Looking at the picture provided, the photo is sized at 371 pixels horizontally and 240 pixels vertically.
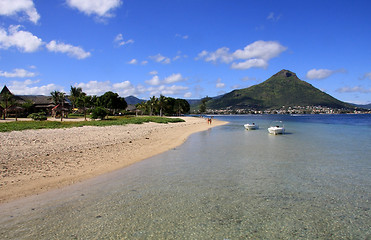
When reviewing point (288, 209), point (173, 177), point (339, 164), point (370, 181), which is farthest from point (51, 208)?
point (339, 164)

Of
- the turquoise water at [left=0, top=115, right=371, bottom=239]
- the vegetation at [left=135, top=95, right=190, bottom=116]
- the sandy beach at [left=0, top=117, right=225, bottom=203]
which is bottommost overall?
the turquoise water at [left=0, top=115, right=371, bottom=239]

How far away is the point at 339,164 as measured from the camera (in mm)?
13742

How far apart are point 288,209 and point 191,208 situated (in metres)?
3.07

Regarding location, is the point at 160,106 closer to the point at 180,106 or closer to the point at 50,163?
the point at 180,106

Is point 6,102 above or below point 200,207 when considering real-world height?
above

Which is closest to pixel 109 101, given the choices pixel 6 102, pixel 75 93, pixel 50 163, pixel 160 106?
pixel 75 93

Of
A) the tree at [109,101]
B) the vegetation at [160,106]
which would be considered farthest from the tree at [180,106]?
the tree at [109,101]

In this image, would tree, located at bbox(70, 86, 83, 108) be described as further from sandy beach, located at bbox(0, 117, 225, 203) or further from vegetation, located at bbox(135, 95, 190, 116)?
sandy beach, located at bbox(0, 117, 225, 203)

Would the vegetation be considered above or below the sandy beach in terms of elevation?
above

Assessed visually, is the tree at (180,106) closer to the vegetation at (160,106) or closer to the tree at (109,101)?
the vegetation at (160,106)

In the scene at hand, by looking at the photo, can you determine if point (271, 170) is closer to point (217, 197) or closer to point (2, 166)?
point (217, 197)

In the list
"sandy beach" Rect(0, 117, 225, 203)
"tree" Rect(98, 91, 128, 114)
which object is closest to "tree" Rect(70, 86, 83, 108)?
"tree" Rect(98, 91, 128, 114)

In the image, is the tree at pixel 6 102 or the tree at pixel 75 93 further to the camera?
the tree at pixel 75 93

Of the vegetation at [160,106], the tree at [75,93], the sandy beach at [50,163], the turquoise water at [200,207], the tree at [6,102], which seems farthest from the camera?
the vegetation at [160,106]
